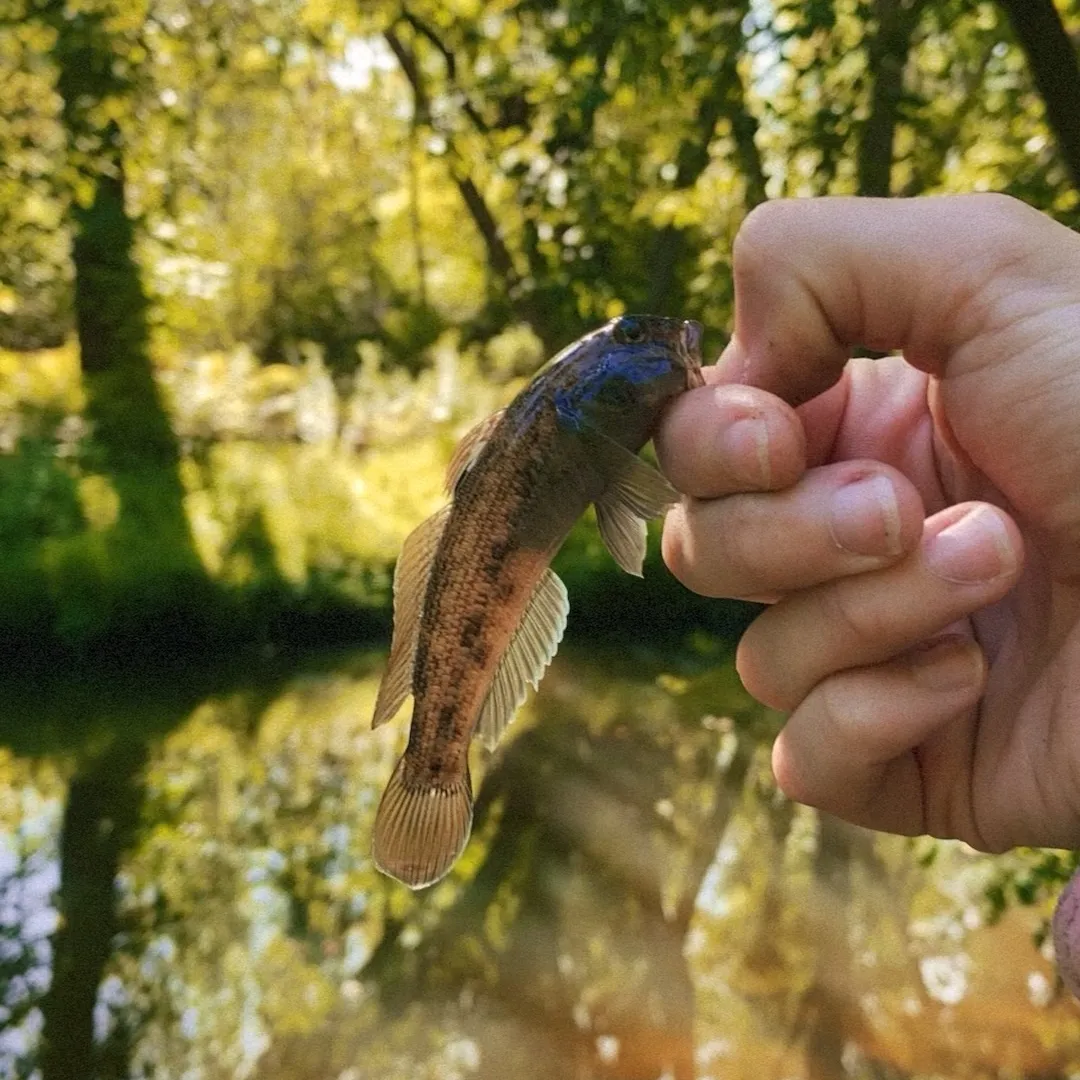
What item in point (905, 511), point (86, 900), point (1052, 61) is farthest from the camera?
point (86, 900)

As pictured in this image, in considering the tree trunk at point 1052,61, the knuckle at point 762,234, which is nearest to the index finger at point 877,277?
the knuckle at point 762,234

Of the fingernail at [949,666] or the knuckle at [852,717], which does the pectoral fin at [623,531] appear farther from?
the fingernail at [949,666]

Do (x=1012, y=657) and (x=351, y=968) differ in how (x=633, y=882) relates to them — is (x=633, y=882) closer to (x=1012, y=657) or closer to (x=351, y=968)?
(x=351, y=968)

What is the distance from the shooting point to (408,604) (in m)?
2.13

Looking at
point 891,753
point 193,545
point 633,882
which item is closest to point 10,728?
point 193,545

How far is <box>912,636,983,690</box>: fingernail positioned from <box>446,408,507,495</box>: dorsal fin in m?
1.01

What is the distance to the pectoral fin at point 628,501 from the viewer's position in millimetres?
2064

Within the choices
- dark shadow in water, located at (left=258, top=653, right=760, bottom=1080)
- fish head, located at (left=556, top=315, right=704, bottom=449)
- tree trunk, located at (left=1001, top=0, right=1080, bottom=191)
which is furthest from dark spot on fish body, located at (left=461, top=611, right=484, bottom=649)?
dark shadow in water, located at (left=258, top=653, right=760, bottom=1080)

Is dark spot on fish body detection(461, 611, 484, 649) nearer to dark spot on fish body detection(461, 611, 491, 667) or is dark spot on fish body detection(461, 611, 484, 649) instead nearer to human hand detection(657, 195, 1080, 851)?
dark spot on fish body detection(461, 611, 491, 667)

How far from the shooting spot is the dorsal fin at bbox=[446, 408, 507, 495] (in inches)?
83.4

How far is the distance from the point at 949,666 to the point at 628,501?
0.75 metres

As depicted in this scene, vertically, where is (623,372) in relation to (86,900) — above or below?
above

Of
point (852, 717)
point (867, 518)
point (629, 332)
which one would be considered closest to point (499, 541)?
point (629, 332)

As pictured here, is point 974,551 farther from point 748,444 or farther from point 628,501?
point 628,501
